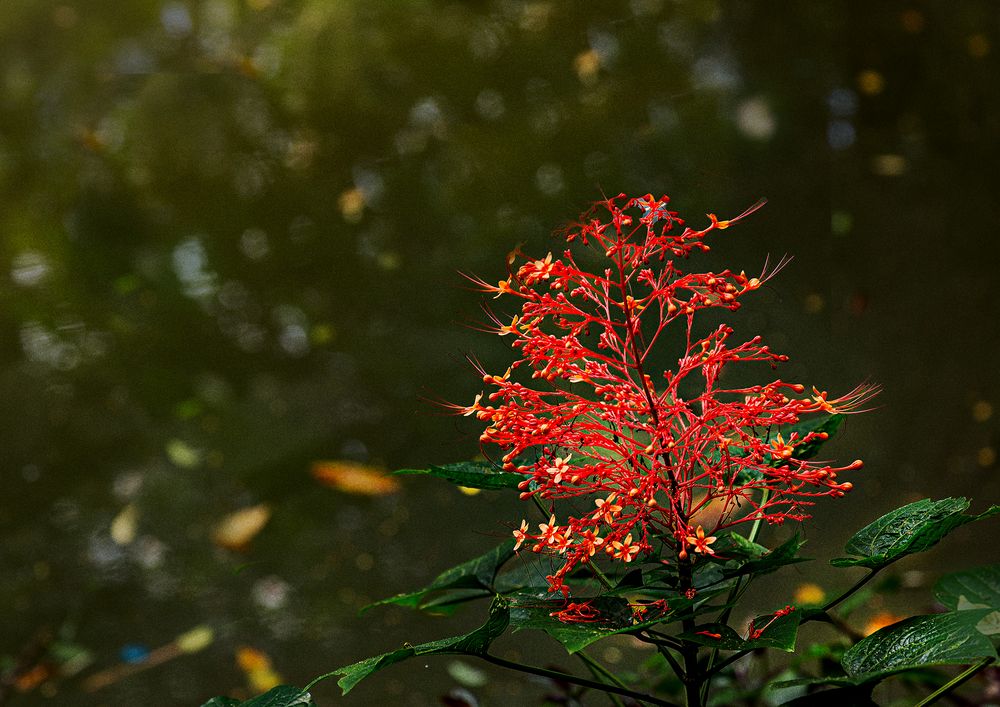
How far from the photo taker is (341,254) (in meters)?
1.52

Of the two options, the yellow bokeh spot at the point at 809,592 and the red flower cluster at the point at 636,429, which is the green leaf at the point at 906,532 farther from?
the yellow bokeh spot at the point at 809,592

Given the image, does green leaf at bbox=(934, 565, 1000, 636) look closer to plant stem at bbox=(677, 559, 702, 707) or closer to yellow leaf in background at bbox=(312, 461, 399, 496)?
plant stem at bbox=(677, 559, 702, 707)

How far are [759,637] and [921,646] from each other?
11cm

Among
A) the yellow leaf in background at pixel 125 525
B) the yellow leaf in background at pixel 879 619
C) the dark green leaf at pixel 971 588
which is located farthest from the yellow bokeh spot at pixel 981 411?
the yellow leaf in background at pixel 125 525

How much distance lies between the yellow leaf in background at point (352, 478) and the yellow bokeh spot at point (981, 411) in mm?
1130

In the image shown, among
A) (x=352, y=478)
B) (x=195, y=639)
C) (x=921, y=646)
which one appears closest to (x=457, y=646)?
(x=921, y=646)

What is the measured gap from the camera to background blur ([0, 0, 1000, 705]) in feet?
4.81

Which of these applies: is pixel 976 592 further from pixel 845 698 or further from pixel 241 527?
→ pixel 241 527

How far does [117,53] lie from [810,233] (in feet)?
4.33

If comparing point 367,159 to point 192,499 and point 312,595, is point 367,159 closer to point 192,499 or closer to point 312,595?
point 192,499

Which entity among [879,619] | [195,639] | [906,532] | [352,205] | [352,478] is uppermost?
[906,532]

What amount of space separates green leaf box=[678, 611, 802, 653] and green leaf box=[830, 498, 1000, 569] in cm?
5

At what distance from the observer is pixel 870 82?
1594mm

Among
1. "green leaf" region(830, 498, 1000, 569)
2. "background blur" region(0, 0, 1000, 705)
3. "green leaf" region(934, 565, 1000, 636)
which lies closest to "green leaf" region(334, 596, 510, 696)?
"green leaf" region(830, 498, 1000, 569)
